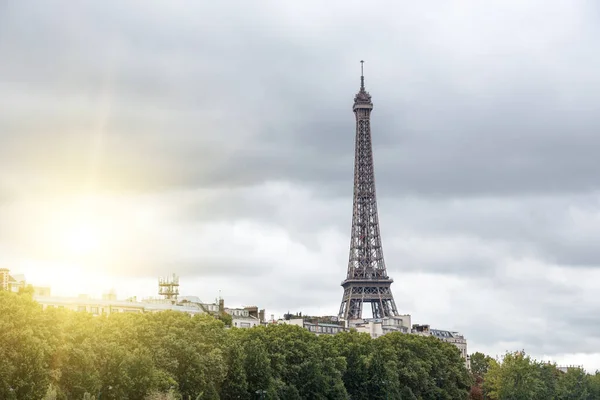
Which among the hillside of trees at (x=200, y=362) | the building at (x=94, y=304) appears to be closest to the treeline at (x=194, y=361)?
the hillside of trees at (x=200, y=362)

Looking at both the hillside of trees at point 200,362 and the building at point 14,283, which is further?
the building at point 14,283

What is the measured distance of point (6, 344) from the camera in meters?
105

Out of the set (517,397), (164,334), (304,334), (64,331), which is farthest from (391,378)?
(64,331)

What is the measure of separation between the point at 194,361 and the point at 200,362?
792mm

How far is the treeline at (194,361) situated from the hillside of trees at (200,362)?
117mm

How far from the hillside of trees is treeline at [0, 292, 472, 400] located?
12cm

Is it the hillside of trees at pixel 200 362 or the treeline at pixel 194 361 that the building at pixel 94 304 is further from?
the hillside of trees at pixel 200 362

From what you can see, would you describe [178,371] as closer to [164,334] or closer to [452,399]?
[164,334]

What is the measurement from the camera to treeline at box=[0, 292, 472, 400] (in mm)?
106938

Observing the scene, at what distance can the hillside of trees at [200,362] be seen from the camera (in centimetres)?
10712

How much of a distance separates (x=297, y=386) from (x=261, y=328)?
957 cm

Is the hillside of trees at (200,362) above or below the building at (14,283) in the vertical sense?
below

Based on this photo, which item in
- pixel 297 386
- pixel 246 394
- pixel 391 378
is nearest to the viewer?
pixel 246 394

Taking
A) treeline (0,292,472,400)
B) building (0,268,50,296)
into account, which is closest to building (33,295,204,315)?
building (0,268,50,296)
